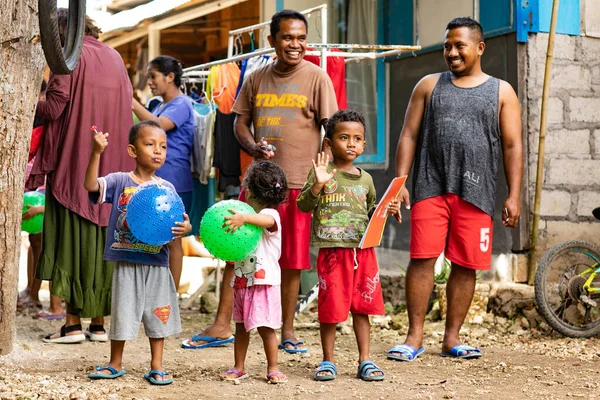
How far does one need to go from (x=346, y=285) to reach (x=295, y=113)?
120 centimetres

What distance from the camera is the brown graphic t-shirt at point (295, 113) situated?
16.2 feet

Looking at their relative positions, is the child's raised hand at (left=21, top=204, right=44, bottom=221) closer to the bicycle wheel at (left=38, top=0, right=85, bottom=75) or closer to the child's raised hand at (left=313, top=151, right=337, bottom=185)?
the bicycle wheel at (left=38, top=0, right=85, bottom=75)

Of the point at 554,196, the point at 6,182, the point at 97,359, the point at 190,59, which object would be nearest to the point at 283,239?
the point at 97,359

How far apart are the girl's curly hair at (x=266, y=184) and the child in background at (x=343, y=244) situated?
0.20 metres

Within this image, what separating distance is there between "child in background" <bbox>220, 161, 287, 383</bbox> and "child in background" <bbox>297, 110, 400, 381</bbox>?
0.81 ft

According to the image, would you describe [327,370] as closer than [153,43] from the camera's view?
Yes

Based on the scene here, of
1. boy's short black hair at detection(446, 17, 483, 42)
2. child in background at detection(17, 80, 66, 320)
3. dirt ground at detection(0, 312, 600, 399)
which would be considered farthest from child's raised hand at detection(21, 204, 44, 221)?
boy's short black hair at detection(446, 17, 483, 42)

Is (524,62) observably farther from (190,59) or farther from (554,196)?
(190,59)

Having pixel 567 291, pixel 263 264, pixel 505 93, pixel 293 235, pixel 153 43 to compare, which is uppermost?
pixel 153 43

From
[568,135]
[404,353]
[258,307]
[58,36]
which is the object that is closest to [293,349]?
[404,353]

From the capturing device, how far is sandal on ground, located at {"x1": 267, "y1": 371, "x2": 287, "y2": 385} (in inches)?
159

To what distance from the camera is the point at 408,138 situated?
4.97 meters

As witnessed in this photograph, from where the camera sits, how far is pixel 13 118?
4410 millimetres

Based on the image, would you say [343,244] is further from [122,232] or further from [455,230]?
[122,232]
